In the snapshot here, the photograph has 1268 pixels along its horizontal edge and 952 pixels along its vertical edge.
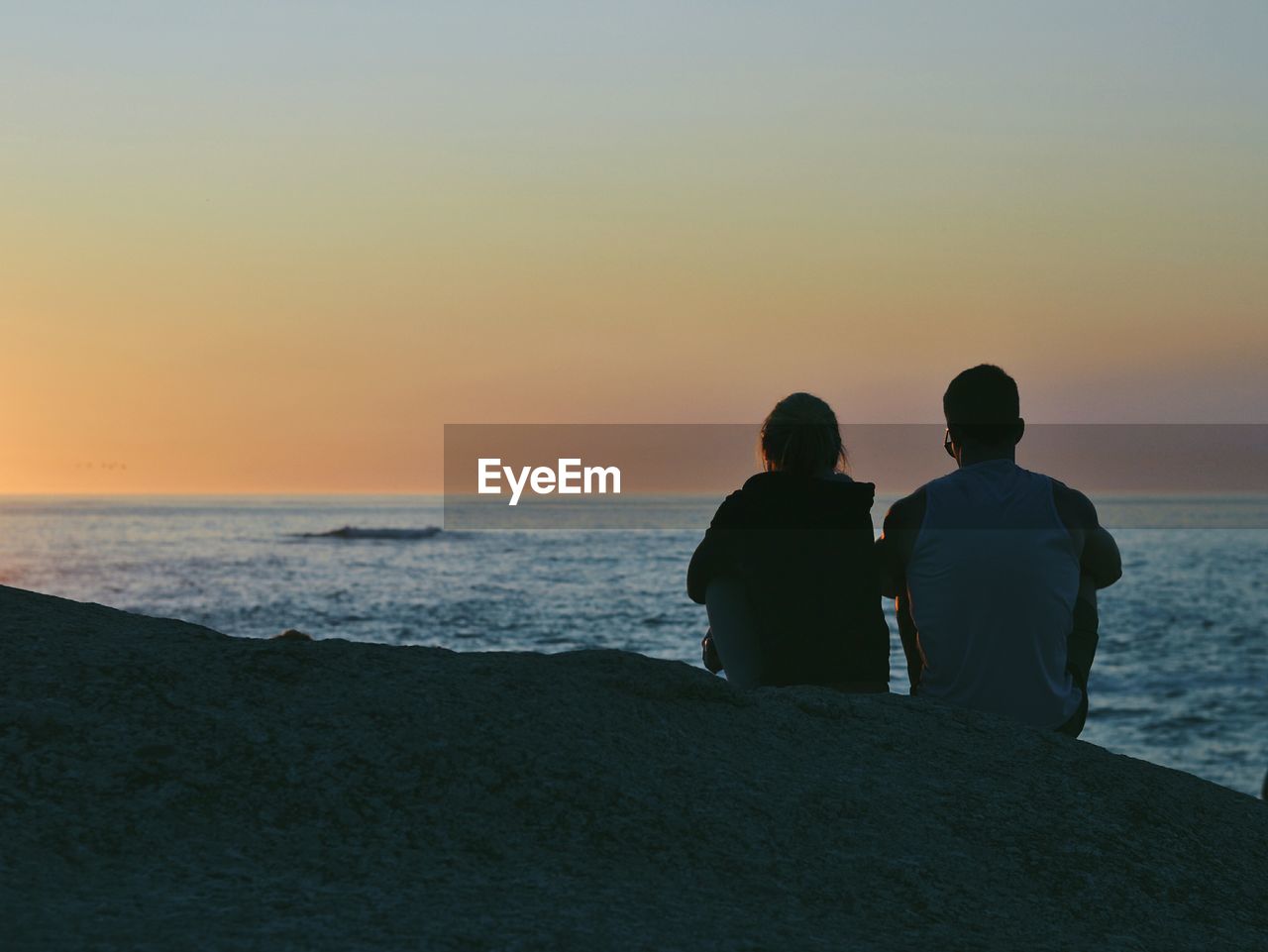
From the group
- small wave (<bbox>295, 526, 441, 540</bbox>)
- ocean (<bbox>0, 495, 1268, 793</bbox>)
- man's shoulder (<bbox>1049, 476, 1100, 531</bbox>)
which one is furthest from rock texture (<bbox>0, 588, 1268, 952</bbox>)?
small wave (<bbox>295, 526, 441, 540</bbox>)

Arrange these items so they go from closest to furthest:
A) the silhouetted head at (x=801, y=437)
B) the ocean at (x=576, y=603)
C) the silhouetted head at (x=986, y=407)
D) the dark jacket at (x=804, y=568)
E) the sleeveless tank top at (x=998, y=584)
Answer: the sleeveless tank top at (x=998, y=584)
the silhouetted head at (x=986, y=407)
the dark jacket at (x=804, y=568)
the silhouetted head at (x=801, y=437)
the ocean at (x=576, y=603)

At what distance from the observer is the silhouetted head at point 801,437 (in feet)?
15.5

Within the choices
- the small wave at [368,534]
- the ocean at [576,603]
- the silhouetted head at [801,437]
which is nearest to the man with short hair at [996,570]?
the silhouetted head at [801,437]

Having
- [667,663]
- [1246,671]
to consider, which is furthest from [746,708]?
[1246,671]

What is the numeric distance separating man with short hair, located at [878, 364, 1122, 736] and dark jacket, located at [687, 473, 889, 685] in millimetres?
116

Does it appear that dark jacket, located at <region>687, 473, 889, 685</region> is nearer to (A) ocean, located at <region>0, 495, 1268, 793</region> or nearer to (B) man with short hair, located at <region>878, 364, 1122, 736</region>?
(B) man with short hair, located at <region>878, 364, 1122, 736</region>

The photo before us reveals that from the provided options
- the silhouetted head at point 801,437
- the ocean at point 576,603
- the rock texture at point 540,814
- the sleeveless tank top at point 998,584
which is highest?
the silhouetted head at point 801,437

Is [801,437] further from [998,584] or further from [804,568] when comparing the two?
[998,584]

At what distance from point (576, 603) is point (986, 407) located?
31608 millimetres

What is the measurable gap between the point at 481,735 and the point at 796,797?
0.90 metres

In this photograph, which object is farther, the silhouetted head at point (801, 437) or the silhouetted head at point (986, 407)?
the silhouetted head at point (801, 437)

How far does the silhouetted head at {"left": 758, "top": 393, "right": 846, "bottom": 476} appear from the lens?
4.71 metres

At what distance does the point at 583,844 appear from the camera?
132 inches

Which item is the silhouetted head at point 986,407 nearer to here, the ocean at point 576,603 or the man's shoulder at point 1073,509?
the man's shoulder at point 1073,509
